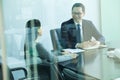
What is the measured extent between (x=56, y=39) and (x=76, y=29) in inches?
11.6

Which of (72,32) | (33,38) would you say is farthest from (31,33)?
(72,32)

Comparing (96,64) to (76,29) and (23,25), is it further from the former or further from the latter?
(23,25)

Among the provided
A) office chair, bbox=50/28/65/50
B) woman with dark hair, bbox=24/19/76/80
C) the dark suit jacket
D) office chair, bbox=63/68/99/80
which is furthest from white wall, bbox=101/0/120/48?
woman with dark hair, bbox=24/19/76/80

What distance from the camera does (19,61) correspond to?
2205 millimetres

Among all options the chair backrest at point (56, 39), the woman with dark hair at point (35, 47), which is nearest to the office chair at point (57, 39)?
the chair backrest at point (56, 39)

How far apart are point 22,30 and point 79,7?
76 centimetres

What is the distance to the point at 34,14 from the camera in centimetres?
219

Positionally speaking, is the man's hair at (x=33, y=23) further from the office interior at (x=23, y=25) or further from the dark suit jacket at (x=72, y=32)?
the dark suit jacket at (x=72, y=32)

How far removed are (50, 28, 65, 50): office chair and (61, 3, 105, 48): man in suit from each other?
41 millimetres

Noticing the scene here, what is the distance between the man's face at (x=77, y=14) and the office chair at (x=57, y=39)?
0.27 metres

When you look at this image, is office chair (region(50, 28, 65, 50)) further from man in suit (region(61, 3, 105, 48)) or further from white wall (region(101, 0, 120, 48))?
white wall (region(101, 0, 120, 48))

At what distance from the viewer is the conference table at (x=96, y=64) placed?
74.0 inches

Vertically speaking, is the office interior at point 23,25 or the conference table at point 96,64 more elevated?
the office interior at point 23,25

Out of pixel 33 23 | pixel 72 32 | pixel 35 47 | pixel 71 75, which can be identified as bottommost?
pixel 71 75
